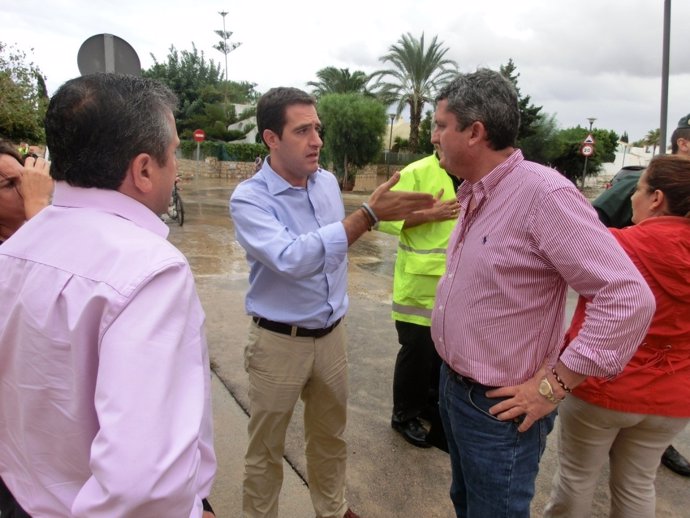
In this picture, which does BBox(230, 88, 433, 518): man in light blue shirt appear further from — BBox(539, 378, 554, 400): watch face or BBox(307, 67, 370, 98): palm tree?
BBox(307, 67, 370, 98): palm tree

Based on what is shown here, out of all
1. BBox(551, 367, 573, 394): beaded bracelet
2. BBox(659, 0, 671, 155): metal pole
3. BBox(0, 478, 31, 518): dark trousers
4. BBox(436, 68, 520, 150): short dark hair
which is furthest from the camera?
BBox(659, 0, 671, 155): metal pole

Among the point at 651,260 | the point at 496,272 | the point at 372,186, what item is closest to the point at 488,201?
the point at 496,272

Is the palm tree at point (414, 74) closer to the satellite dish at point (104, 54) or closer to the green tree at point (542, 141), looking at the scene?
the green tree at point (542, 141)

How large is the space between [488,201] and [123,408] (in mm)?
1331

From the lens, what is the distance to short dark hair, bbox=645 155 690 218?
1.97 metres

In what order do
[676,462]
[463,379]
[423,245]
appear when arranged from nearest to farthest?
[463,379]
[423,245]
[676,462]

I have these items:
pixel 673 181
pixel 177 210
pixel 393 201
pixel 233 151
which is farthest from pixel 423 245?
pixel 233 151

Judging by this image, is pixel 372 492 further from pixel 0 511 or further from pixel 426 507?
pixel 0 511

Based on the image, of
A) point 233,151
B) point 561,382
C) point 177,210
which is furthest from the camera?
point 233,151

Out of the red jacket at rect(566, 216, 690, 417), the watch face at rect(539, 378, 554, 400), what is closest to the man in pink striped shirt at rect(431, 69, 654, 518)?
the watch face at rect(539, 378, 554, 400)

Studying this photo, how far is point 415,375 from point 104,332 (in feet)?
8.49

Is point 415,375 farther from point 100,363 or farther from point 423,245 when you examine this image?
point 100,363

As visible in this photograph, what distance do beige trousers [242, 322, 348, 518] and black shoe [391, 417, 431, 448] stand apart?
874 mm

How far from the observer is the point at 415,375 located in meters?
3.23
